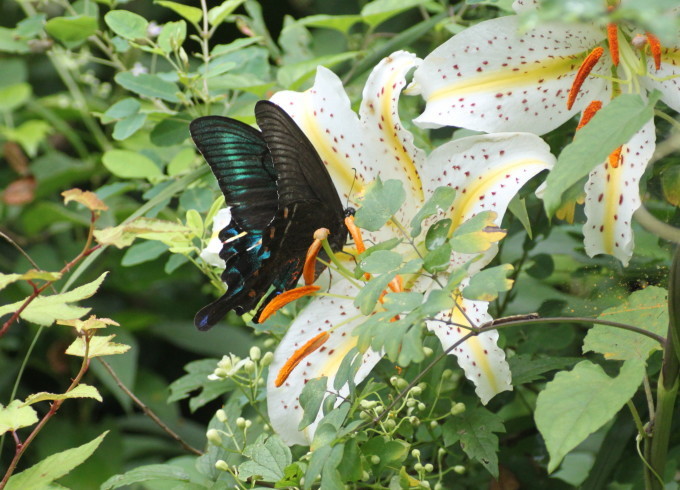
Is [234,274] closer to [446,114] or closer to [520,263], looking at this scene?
[446,114]

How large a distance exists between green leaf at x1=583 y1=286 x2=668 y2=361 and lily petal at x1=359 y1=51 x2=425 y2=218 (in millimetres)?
199

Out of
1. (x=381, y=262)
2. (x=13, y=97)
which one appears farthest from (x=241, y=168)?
(x=13, y=97)

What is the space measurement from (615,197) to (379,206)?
0.23m

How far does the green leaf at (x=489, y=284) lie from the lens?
20.0 inches

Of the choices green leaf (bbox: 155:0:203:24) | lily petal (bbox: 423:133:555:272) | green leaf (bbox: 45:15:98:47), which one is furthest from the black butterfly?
green leaf (bbox: 45:15:98:47)

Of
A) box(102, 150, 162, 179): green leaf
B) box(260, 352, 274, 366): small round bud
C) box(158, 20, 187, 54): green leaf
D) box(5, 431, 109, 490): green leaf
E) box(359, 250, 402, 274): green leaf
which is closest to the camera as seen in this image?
box(359, 250, 402, 274): green leaf

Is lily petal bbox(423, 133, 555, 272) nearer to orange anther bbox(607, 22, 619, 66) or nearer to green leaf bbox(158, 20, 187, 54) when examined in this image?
orange anther bbox(607, 22, 619, 66)

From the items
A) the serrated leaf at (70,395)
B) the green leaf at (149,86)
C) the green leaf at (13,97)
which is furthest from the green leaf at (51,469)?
the green leaf at (13,97)

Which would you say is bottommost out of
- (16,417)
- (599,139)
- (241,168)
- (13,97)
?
(13,97)

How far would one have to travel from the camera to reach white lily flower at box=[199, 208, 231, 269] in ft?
2.61

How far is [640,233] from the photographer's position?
3.01 ft

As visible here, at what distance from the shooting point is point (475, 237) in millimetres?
551

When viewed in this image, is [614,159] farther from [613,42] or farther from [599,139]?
[599,139]

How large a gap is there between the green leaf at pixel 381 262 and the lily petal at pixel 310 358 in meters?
0.17
